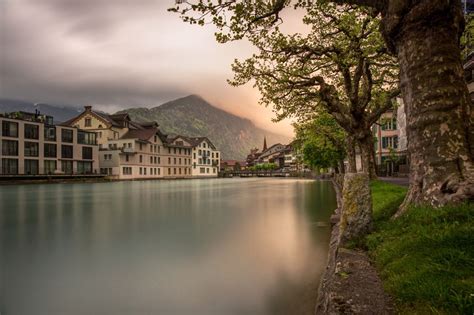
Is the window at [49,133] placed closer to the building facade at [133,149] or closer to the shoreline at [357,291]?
the building facade at [133,149]

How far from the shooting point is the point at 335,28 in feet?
56.0

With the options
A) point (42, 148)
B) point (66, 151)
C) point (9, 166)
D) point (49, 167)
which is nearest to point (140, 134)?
point (66, 151)

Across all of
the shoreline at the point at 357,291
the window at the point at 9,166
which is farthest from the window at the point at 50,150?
the shoreline at the point at 357,291

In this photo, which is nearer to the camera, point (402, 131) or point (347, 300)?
point (347, 300)

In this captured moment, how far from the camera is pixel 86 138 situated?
7119 cm

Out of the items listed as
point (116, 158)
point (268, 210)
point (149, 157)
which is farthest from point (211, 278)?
point (149, 157)

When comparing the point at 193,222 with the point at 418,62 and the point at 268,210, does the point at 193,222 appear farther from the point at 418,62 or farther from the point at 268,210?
the point at 418,62

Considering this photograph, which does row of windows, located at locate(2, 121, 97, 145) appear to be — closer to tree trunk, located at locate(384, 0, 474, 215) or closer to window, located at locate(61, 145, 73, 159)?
window, located at locate(61, 145, 73, 159)

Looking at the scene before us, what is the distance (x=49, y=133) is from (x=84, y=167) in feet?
34.7

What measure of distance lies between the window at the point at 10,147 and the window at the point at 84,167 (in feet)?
43.7

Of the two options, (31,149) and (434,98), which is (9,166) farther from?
(434,98)

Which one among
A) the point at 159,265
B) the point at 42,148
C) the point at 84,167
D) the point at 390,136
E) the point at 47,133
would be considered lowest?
the point at 159,265

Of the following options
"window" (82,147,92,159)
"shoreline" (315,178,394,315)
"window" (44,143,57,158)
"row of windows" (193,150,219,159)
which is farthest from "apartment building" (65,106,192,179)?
"shoreline" (315,178,394,315)

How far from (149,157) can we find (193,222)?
235 feet
